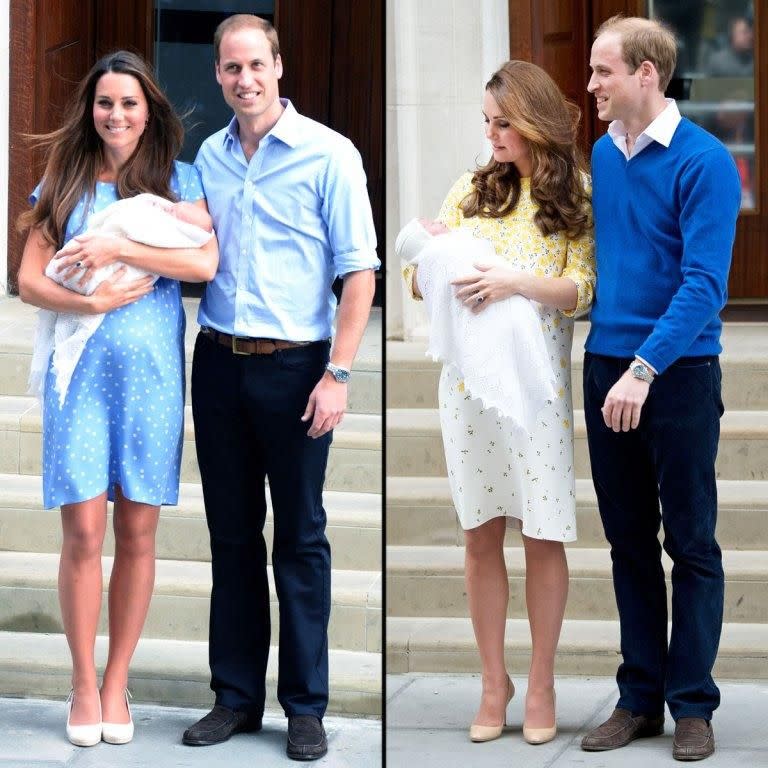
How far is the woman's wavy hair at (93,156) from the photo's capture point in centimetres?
213

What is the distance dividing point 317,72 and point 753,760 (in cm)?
240

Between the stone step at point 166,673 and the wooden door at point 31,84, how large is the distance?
161cm

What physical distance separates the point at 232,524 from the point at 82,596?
28cm

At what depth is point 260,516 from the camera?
86.7 inches

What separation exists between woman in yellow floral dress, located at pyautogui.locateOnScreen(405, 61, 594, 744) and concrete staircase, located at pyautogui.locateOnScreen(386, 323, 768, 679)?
125mm

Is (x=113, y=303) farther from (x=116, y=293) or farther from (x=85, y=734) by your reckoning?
(x=85, y=734)

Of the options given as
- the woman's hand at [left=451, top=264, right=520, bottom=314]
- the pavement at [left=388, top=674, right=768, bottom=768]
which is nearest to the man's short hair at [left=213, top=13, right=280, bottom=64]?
the woman's hand at [left=451, top=264, right=520, bottom=314]

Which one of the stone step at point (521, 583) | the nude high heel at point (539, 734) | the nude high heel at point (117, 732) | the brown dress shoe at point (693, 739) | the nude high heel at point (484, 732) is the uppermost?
the stone step at point (521, 583)

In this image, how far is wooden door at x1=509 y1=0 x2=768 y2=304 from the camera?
11.9 feet

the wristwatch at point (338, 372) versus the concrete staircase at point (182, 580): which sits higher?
the wristwatch at point (338, 372)

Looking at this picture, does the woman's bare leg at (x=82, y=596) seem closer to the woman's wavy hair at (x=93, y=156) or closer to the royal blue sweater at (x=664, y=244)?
the woman's wavy hair at (x=93, y=156)

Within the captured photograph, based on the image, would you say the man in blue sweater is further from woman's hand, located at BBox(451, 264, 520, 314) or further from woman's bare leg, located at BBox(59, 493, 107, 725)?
woman's bare leg, located at BBox(59, 493, 107, 725)

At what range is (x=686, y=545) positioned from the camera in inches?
82.0

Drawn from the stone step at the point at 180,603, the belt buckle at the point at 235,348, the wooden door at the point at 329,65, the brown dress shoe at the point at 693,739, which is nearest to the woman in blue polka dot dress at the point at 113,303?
the belt buckle at the point at 235,348
